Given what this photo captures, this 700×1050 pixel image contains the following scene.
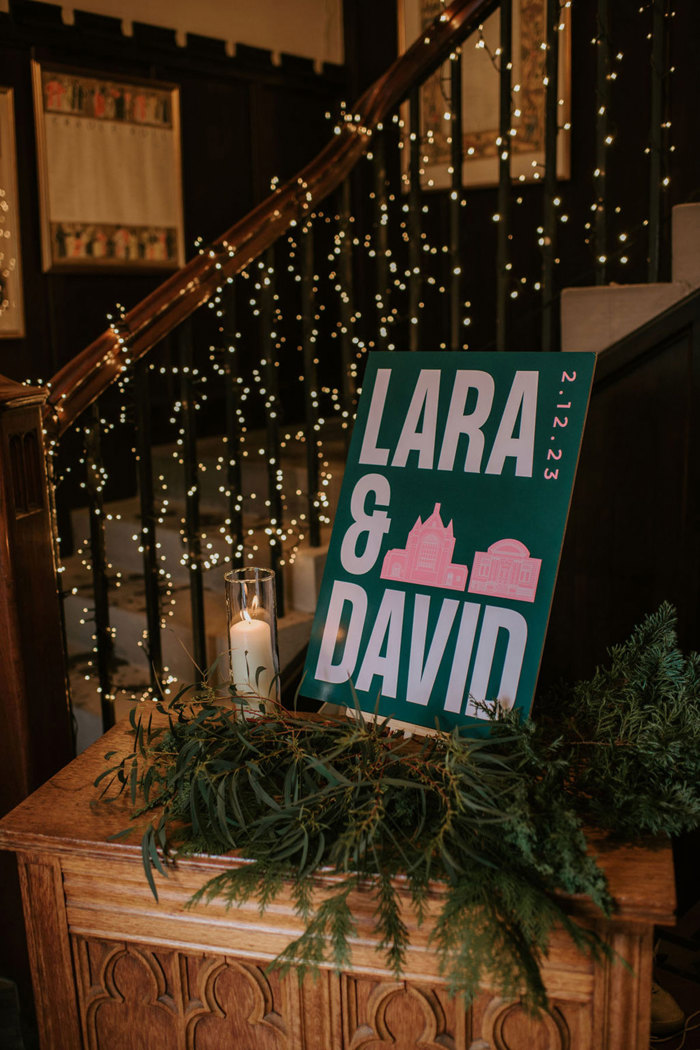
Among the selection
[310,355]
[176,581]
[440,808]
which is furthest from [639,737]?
[176,581]

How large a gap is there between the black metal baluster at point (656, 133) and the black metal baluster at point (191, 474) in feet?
3.65

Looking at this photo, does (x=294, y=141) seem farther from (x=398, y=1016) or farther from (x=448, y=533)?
(x=398, y=1016)

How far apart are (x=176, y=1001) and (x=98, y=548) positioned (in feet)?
3.88

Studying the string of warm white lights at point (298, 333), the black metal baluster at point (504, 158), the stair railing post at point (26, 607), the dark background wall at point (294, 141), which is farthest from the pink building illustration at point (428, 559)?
the dark background wall at point (294, 141)

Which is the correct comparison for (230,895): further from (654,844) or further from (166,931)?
(654,844)

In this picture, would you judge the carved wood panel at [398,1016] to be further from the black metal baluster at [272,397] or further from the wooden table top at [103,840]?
the black metal baluster at [272,397]

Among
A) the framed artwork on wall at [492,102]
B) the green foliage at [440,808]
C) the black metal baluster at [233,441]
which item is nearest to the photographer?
the green foliage at [440,808]

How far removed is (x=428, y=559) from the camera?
4.69 feet

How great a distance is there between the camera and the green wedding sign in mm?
1330

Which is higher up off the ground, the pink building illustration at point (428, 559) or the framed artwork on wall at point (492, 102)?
the framed artwork on wall at point (492, 102)

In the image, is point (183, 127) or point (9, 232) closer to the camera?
point (9, 232)

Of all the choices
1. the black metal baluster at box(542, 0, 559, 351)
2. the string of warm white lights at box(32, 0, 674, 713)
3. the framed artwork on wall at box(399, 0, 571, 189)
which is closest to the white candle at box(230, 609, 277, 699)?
the string of warm white lights at box(32, 0, 674, 713)

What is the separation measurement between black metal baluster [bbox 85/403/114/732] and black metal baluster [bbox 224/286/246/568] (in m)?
0.35

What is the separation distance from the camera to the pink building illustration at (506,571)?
1325 mm
